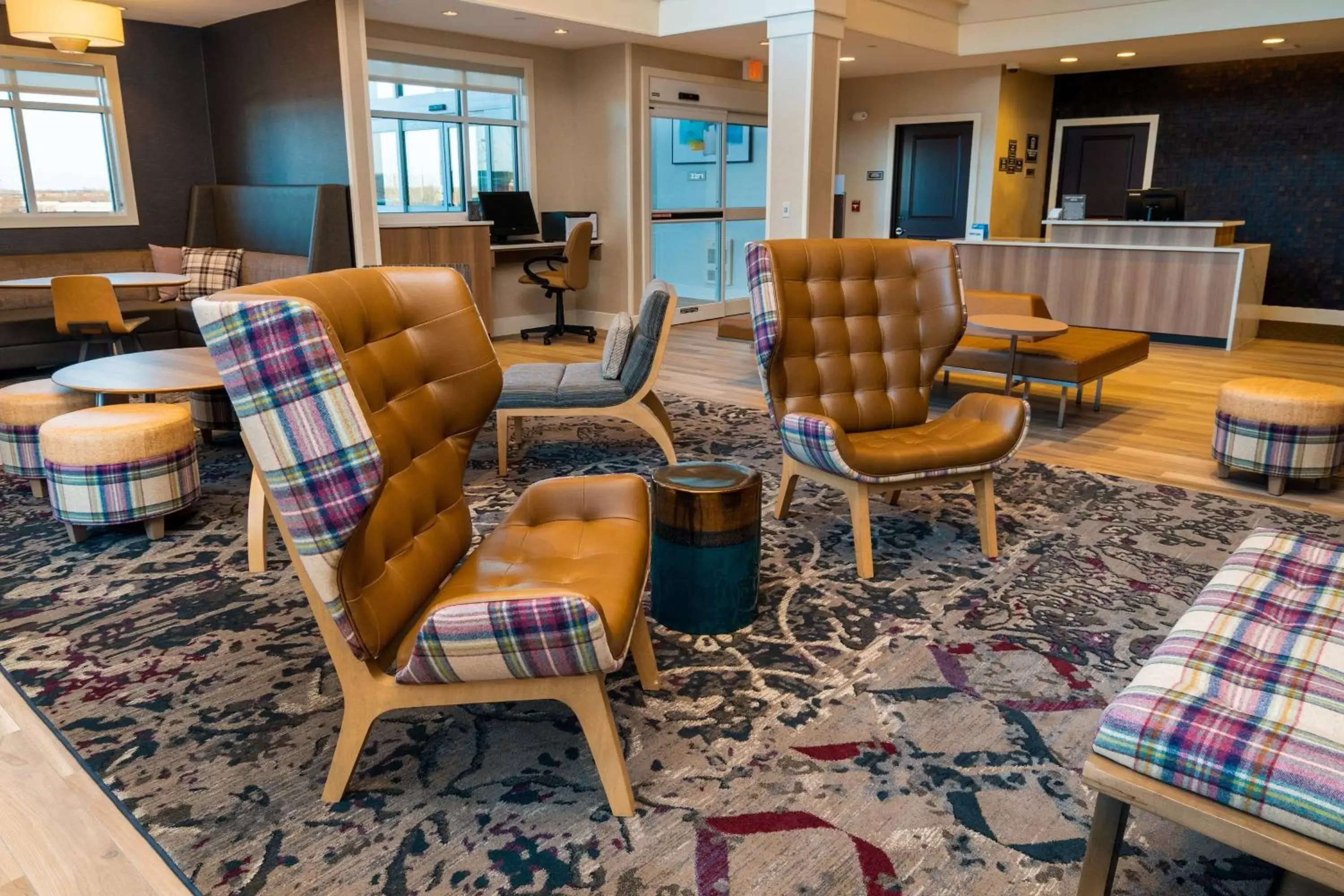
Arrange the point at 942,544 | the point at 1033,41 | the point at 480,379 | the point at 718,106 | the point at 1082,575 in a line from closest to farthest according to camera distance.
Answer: the point at 480,379, the point at 1082,575, the point at 942,544, the point at 1033,41, the point at 718,106

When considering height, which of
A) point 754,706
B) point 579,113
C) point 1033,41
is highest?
point 1033,41

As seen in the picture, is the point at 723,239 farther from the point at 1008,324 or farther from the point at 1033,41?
the point at 1008,324

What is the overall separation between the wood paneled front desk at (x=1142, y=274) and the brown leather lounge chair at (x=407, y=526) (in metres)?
5.92

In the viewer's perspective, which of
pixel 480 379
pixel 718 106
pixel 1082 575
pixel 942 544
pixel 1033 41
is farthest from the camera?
pixel 718 106

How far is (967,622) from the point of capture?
2834mm

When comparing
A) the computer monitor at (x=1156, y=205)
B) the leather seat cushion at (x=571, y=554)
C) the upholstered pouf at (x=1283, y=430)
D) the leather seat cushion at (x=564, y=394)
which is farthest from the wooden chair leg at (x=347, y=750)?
the computer monitor at (x=1156, y=205)

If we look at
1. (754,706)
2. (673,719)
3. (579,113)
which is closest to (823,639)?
(754,706)

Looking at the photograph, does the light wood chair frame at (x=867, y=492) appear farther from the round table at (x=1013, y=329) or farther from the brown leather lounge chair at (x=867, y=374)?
the round table at (x=1013, y=329)

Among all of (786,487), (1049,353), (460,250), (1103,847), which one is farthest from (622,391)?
(460,250)

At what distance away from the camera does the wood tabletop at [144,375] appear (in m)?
3.67

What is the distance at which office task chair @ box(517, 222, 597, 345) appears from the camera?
26.5ft

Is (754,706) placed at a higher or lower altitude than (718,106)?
lower

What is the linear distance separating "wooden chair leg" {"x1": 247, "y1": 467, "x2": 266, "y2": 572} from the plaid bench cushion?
269 centimetres

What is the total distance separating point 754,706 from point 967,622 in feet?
2.75
